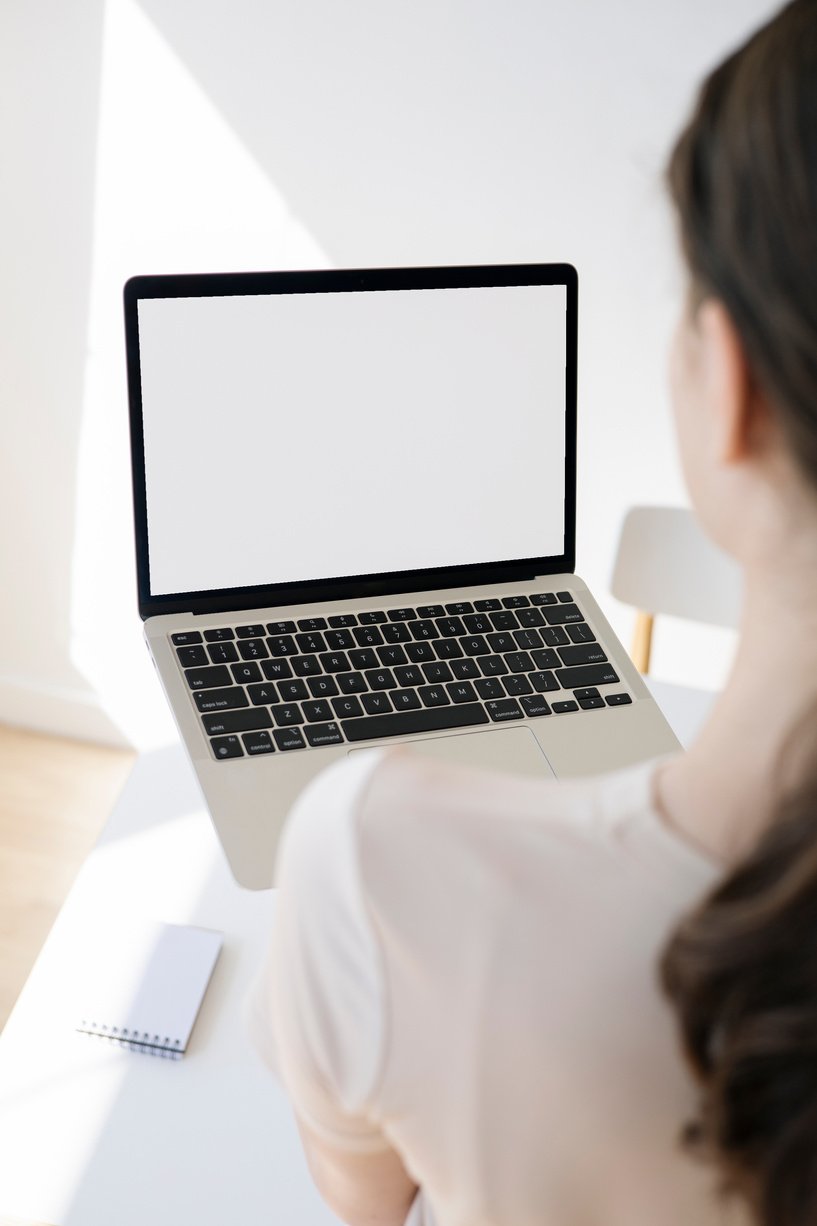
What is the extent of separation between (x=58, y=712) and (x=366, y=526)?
151cm

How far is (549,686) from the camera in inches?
40.6

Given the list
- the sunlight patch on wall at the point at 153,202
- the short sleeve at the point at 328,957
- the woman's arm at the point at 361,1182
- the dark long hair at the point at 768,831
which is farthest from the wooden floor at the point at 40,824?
the dark long hair at the point at 768,831

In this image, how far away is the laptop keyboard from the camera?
97cm

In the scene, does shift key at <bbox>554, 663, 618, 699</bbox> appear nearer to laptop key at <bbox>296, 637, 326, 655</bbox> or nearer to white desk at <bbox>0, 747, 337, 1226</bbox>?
laptop key at <bbox>296, 637, 326, 655</bbox>

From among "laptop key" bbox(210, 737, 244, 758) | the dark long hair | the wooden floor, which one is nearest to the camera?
the dark long hair

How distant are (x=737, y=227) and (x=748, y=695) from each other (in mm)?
166

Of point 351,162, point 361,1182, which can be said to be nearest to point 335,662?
point 361,1182

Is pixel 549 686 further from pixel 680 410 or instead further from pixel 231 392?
pixel 680 410

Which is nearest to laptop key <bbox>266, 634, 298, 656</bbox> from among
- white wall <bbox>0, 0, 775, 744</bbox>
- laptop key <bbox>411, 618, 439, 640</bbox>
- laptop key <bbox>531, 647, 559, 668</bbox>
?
laptop key <bbox>411, 618, 439, 640</bbox>

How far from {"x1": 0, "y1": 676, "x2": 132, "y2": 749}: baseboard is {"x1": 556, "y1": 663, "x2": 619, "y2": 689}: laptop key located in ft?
5.07

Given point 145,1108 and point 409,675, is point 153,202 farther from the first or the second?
point 145,1108

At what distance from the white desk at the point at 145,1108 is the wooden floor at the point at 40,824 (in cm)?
104

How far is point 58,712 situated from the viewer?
7.97ft

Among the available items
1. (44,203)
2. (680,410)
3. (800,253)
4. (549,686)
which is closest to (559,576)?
(549,686)
